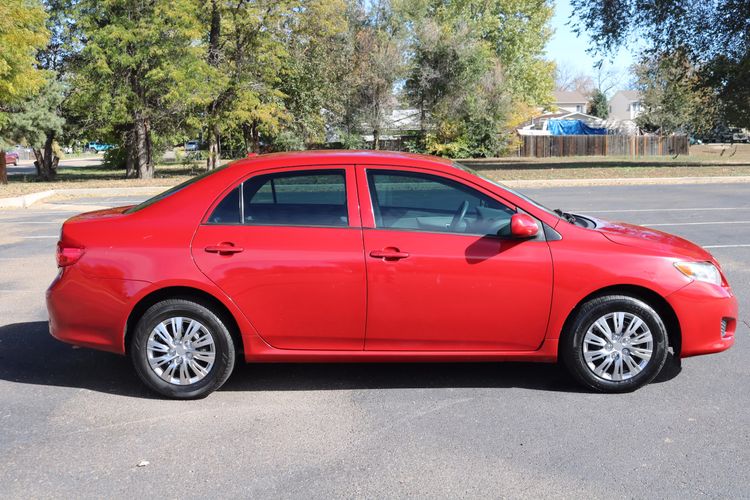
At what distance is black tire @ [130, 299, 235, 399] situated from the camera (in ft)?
16.4

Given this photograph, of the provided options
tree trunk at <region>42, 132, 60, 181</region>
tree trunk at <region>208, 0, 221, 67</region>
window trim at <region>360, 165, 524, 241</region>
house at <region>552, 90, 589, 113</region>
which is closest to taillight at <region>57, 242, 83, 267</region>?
window trim at <region>360, 165, 524, 241</region>

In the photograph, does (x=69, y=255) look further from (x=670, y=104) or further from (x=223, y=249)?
(x=670, y=104)

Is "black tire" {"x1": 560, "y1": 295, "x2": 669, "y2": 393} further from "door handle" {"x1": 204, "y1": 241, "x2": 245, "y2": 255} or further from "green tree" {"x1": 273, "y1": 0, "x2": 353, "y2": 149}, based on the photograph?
"green tree" {"x1": 273, "y1": 0, "x2": 353, "y2": 149}

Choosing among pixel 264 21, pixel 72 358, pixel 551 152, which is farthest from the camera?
pixel 551 152

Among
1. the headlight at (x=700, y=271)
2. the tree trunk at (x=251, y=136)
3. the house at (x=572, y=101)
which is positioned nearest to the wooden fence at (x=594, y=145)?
the tree trunk at (x=251, y=136)

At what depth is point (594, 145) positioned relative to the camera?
5356 centimetres

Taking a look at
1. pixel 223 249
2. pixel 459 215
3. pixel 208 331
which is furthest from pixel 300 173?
pixel 208 331

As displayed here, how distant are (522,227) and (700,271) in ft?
4.28

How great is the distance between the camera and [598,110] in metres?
84.5

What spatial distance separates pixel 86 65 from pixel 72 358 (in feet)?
80.5

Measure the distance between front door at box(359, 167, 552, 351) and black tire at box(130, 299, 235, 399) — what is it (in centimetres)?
96

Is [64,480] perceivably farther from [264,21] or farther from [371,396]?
[264,21]

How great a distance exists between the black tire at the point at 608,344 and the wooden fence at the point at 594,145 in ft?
162

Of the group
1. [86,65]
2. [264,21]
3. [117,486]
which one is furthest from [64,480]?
[264,21]
